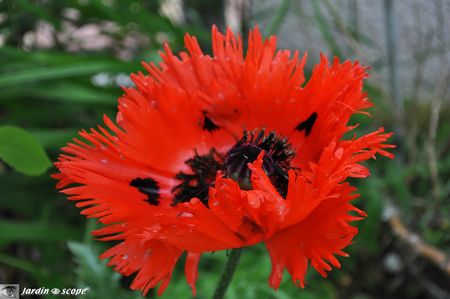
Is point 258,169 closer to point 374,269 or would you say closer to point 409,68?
point 374,269

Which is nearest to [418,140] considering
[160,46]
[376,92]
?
[376,92]

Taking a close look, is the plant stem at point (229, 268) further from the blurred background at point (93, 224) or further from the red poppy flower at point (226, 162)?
the blurred background at point (93, 224)

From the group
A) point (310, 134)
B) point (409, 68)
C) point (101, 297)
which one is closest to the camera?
point (310, 134)

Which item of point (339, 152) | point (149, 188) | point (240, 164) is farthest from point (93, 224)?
point (339, 152)

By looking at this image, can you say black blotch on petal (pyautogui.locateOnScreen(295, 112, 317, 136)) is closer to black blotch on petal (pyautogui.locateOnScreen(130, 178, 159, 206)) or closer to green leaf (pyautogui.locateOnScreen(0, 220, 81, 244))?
black blotch on petal (pyautogui.locateOnScreen(130, 178, 159, 206))

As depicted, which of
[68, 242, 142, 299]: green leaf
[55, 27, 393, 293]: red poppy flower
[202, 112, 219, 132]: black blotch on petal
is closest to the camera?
[55, 27, 393, 293]: red poppy flower

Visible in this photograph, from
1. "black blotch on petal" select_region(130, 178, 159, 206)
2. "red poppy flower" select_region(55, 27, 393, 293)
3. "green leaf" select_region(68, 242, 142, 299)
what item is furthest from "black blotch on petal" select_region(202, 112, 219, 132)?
"green leaf" select_region(68, 242, 142, 299)

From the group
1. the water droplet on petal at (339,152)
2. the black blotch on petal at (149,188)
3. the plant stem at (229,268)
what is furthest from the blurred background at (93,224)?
the water droplet on petal at (339,152)
